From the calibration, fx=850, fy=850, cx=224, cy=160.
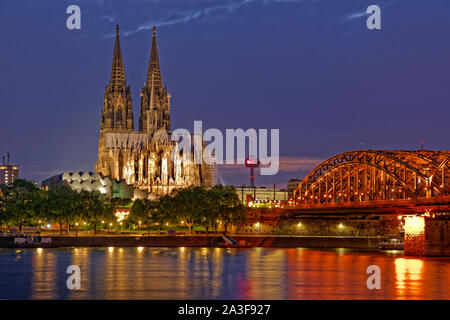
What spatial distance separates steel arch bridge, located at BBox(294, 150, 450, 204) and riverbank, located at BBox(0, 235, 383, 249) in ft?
24.9

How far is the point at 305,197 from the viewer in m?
170

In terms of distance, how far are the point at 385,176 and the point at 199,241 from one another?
32.3 m

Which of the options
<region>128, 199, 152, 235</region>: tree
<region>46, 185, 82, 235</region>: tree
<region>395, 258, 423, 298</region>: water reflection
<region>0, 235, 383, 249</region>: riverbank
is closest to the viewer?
<region>395, 258, 423, 298</region>: water reflection

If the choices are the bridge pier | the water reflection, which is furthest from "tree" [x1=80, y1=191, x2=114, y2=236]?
the water reflection

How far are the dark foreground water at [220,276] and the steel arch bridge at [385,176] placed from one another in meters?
14.9

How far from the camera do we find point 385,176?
431 feet

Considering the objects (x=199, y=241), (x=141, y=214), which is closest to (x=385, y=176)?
(x=199, y=241)

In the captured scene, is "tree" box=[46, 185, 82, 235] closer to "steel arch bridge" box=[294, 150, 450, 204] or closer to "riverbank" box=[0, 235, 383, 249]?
"riverbank" box=[0, 235, 383, 249]

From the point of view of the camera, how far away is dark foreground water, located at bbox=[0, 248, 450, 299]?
67188 mm

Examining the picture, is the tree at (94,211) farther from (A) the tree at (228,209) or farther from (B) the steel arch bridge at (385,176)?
(B) the steel arch bridge at (385,176)

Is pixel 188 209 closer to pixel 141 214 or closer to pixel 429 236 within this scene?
pixel 141 214

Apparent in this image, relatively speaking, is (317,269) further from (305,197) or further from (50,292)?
(305,197)
